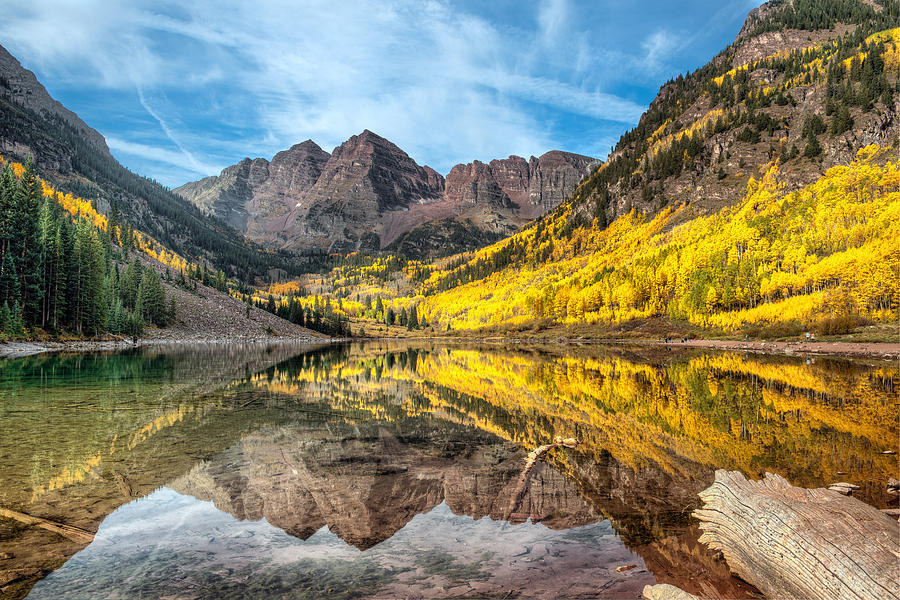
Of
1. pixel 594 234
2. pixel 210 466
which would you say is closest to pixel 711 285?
pixel 210 466

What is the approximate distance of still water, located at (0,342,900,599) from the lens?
22.4 ft

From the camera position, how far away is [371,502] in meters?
10.1

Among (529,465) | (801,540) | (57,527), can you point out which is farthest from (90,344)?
(801,540)

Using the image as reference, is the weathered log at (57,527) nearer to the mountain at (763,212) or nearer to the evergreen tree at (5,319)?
the evergreen tree at (5,319)

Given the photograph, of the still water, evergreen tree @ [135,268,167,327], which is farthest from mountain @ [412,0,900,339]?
evergreen tree @ [135,268,167,327]

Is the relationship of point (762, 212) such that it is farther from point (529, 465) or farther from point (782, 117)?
point (529, 465)

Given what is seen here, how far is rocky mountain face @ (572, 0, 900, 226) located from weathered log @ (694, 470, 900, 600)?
427 ft

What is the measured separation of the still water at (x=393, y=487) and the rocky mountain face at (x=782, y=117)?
400 ft

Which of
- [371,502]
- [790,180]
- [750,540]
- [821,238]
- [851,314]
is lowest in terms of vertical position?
[371,502]

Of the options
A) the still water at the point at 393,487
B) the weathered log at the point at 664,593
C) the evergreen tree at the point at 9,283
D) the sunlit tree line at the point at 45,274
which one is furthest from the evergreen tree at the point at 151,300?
the weathered log at the point at 664,593

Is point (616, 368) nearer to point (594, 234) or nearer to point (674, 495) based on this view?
point (674, 495)

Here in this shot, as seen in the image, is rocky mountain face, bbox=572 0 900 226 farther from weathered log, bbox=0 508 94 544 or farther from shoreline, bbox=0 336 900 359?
weathered log, bbox=0 508 94 544

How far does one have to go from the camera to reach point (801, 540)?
18.1 feet

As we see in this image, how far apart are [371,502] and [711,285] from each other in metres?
87.3
